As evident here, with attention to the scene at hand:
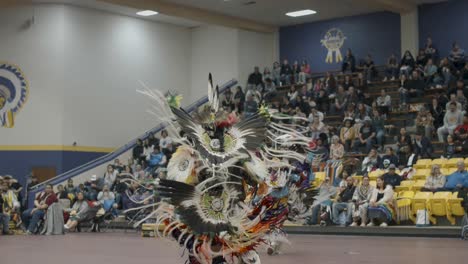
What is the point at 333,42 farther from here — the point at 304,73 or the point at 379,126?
the point at 379,126

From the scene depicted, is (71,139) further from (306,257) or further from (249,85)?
(306,257)

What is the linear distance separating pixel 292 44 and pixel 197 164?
24168mm

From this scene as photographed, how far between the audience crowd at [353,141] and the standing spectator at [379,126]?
28 millimetres

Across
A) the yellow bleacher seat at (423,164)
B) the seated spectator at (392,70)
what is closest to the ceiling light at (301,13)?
the seated spectator at (392,70)

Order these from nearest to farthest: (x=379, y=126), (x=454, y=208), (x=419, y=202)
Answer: (x=454, y=208), (x=419, y=202), (x=379, y=126)

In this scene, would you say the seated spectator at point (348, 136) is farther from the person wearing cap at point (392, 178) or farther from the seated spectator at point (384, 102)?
the person wearing cap at point (392, 178)

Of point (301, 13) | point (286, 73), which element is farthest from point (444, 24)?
point (286, 73)

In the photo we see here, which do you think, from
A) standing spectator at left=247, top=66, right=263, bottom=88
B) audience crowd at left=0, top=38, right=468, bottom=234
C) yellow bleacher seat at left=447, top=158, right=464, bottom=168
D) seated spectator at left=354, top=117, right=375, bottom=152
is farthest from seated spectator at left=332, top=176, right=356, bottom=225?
standing spectator at left=247, top=66, right=263, bottom=88

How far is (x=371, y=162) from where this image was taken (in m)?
19.3

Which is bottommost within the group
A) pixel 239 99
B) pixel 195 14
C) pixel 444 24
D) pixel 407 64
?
pixel 239 99

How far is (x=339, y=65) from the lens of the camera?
28719 mm

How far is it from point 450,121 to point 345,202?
13.3 feet

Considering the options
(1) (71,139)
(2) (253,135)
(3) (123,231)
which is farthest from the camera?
(1) (71,139)

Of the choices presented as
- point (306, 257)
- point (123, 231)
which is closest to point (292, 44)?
point (123, 231)
